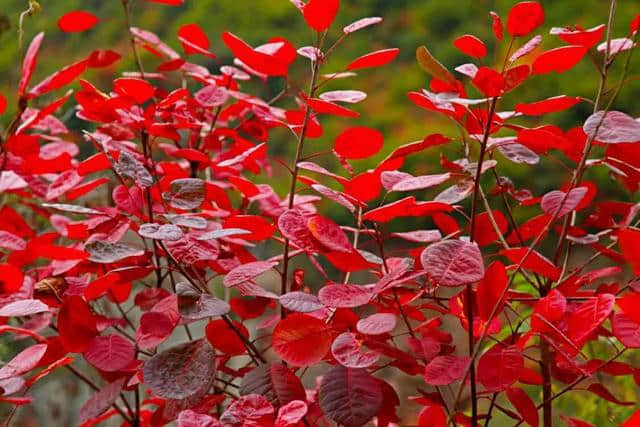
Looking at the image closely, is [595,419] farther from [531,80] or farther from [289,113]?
[531,80]

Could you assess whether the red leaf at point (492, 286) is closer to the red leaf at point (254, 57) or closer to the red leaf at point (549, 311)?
the red leaf at point (549, 311)

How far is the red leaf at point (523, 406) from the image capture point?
0.74m

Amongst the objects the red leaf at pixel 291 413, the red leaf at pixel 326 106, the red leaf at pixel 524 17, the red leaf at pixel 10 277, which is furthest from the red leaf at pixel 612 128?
the red leaf at pixel 10 277

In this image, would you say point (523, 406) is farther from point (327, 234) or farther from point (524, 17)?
point (524, 17)

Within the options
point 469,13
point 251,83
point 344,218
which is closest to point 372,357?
point 344,218

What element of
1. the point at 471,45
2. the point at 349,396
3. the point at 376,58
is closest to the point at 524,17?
the point at 471,45

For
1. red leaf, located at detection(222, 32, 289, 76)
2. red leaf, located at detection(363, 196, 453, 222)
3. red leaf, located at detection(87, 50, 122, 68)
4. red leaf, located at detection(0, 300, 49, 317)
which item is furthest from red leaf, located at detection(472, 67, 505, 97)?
red leaf, located at detection(87, 50, 122, 68)

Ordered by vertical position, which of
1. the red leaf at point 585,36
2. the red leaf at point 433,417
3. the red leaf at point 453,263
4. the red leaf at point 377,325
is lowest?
the red leaf at point 433,417

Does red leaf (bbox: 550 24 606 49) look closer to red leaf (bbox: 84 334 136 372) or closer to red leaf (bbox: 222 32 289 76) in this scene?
red leaf (bbox: 222 32 289 76)

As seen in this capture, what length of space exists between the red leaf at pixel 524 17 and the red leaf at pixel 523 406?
0.35 m

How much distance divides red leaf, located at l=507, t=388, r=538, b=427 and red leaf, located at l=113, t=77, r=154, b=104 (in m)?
0.50

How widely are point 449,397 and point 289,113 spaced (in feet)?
3.68

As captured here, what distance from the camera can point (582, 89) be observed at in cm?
263

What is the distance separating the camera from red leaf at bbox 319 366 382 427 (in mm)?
625
